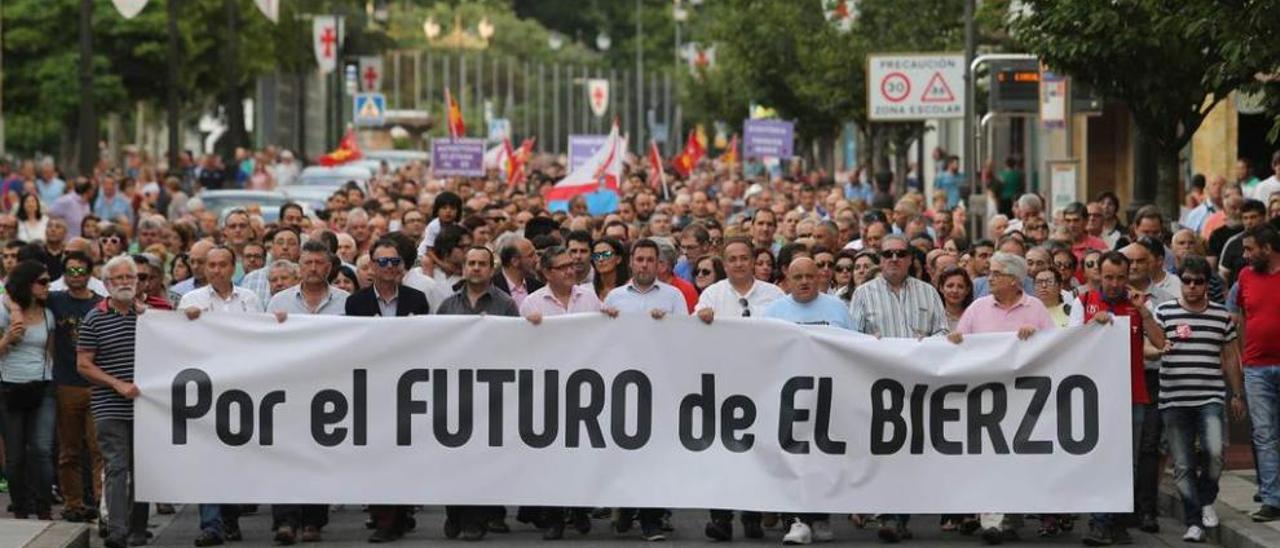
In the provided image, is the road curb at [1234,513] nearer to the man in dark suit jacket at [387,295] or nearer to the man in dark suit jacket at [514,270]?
the man in dark suit jacket at [514,270]

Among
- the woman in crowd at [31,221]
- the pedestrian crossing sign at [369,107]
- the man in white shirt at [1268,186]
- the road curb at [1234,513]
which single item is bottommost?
the road curb at [1234,513]

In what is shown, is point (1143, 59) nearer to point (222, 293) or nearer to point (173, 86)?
point (222, 293)

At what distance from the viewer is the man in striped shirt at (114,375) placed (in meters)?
14.8

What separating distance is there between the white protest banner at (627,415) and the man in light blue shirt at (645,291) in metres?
0.81

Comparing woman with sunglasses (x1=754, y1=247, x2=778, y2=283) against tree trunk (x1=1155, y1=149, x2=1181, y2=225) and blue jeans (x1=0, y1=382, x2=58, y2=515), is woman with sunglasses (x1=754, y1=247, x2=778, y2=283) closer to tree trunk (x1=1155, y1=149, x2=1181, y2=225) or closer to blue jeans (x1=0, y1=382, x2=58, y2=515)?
blue jeans (x1=0, y1=382, x2=58, y2=515)

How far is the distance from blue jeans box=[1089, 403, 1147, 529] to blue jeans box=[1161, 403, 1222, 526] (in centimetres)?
18

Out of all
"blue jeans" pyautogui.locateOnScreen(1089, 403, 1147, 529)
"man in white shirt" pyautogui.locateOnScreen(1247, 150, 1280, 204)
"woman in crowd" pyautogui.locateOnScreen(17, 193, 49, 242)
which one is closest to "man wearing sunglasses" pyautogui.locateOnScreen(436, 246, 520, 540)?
"blue jeans" pyautogui.locateOnScreen(1089, 403, 1147, 529)

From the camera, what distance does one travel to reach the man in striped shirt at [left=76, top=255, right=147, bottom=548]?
48.4ft

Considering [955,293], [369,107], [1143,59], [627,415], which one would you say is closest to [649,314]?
[627,415]

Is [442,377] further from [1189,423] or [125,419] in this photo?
[1189,423]

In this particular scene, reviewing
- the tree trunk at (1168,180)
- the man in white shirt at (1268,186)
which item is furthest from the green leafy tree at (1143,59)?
the man in white shirt at (1268,186)

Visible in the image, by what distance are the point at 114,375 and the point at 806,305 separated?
11.6ft

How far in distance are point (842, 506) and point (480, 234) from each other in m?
6.76

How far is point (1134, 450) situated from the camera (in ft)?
50.4
